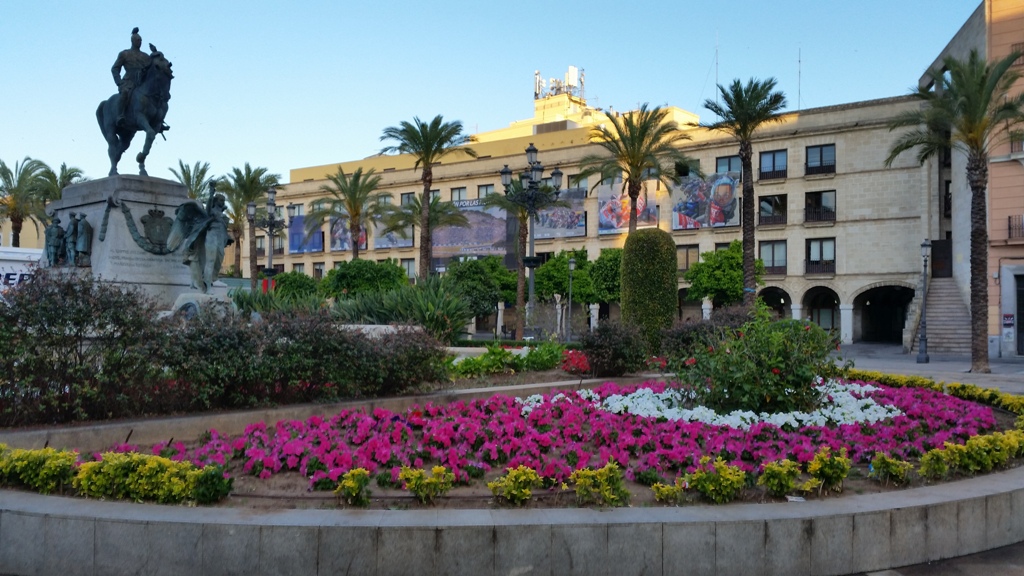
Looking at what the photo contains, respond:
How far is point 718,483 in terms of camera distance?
506 centimetres

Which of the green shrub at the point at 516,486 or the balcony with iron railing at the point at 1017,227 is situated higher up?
the balcony with iron railing at the point at 1017,227

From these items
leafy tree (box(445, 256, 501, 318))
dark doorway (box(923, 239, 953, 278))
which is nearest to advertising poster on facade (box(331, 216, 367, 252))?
leafy tree (box(445, 256, 501, 318))

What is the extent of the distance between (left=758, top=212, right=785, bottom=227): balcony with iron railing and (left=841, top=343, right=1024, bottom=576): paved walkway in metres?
8.33

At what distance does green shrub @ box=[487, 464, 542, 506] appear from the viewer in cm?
496

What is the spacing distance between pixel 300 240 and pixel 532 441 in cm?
6417

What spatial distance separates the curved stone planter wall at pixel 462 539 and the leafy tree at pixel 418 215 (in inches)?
1799

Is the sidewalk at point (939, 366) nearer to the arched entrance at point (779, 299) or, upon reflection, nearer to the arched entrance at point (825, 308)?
the arched entrance at point (825, 308)

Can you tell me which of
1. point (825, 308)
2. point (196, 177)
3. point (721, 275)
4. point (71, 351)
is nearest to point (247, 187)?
point (196, 177)

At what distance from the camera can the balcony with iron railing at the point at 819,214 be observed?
44.8 metres

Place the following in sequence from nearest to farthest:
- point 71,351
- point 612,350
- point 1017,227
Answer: point 71,351, point 612,350, point 1017,227

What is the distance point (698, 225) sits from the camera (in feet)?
159

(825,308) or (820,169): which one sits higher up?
(820,169)

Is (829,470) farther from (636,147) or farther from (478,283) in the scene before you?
(478,283)

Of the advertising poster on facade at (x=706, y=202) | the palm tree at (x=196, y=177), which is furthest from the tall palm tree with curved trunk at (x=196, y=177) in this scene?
the advertising poster on facade at (x=706, y=202)
